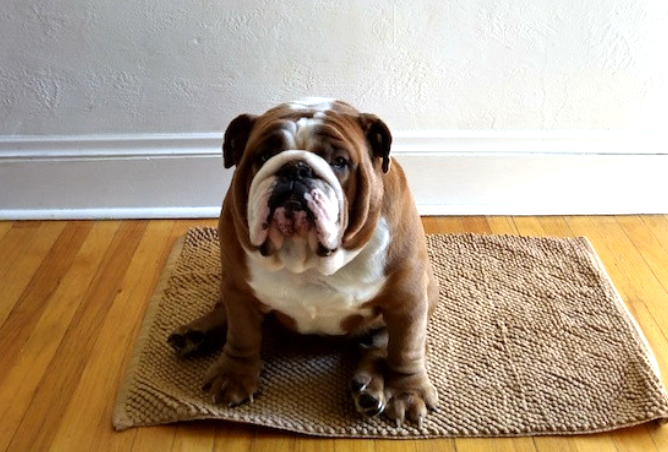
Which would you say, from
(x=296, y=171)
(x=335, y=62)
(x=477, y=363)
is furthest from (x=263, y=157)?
(x=335, y=62)

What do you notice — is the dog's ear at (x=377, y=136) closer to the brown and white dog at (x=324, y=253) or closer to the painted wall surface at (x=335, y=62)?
the brown and white dog at (x=324, y=253)

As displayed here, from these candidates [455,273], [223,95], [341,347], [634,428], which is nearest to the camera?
[634,428]

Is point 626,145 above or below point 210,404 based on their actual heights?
above

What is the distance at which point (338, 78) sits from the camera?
1823mm

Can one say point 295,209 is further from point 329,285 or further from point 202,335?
point 202,335

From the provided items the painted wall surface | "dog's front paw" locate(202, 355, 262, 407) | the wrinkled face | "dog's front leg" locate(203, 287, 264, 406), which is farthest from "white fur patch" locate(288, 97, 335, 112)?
the painted wall surface

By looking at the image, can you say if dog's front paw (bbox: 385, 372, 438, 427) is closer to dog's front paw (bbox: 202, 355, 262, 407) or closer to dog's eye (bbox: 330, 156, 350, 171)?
dog's front paw (bbox: 202, 355, 262, 407)

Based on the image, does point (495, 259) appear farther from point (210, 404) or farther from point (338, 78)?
point (210, 404)

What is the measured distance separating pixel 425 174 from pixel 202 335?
2.47 feet

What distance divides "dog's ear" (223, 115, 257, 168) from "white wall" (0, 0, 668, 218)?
1.97ft

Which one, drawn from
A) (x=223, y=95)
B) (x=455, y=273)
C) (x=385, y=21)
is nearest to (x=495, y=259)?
(x=455, y=273)

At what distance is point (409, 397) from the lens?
1336 mm

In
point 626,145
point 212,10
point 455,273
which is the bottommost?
point 455,273

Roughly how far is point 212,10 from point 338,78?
32cm
